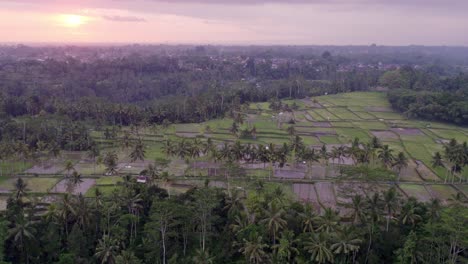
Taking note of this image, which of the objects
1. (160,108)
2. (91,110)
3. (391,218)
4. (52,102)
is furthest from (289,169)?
(52,102)

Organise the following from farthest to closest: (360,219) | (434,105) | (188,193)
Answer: (434,105) → (188,193) → (360,219)

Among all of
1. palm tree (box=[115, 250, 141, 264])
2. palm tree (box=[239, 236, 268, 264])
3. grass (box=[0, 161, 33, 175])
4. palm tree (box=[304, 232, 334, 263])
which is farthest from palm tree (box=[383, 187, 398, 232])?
grass (box=[0, 161, 33, 175])

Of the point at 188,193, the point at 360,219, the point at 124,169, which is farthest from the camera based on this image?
the point at 124,169

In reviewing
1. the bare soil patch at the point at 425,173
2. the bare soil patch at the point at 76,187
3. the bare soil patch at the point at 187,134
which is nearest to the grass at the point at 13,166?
the bare soil patch at the point at 76,187

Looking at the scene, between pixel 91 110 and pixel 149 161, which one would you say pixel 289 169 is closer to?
pixel 149 161

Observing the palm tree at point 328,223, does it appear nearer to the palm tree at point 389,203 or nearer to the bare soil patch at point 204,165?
the palm tree at point 389,203

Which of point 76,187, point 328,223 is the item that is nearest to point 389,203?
point 328,223

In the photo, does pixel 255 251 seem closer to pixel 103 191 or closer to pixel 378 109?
pixel 103 191
